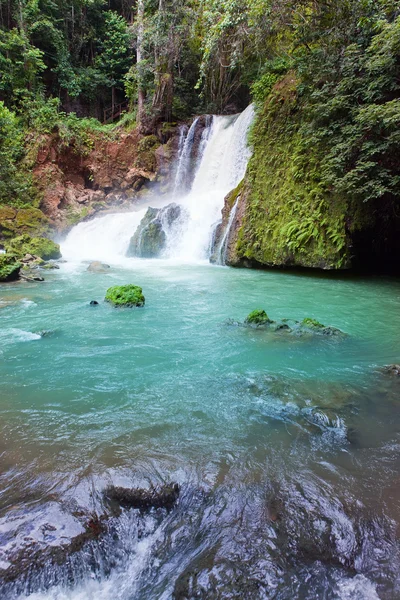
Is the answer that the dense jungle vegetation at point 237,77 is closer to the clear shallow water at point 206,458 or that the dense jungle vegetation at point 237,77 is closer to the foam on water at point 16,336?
the clear shallow water at point 206,458

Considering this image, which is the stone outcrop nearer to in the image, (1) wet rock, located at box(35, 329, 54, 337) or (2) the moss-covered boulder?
(2) the moss-covered boulder

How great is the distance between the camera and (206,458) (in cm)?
270

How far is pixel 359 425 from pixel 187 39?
906 inches

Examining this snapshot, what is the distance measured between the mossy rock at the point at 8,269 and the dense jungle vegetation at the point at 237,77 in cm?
770

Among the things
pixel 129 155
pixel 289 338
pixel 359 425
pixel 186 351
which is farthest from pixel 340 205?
pixel 129 155

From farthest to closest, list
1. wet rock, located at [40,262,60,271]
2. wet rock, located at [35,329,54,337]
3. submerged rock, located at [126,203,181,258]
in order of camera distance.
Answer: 1. submerged rock, located at [126,203,181,258]
2. wet rock, located at [40,262,60,271]
3. wet rock, located at [35,329,54,337]

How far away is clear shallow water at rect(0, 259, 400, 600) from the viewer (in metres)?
1.86

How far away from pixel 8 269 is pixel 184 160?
1332cm

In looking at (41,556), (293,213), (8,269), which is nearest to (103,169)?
(8,269)

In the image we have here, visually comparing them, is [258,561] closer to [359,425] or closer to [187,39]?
[359,425]

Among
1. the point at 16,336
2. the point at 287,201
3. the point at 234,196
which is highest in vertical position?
the point at 234,196

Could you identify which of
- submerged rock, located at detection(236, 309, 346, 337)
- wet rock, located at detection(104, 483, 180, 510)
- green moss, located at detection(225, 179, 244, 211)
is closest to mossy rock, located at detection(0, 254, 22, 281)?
submerged rock, located at detection(236, 309, 346, 337)

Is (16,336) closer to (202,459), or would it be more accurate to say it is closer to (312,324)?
(202,459)

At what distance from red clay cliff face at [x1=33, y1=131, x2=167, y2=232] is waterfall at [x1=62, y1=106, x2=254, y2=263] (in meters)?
1.84
